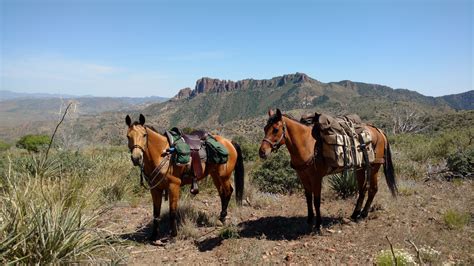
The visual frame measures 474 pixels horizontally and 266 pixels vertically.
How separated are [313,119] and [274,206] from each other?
2492 millimetres

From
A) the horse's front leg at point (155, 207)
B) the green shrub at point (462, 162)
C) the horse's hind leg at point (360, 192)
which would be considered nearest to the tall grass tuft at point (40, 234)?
the horse's front leg at point (155, 207)

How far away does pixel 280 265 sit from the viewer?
4.44 metres

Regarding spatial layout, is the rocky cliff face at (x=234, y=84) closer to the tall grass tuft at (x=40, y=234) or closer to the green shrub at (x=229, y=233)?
the green shrub at (x=229, y=233)

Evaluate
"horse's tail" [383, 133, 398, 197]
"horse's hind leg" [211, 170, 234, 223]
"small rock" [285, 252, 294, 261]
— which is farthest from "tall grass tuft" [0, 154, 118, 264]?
"horse's tail" [383, 133, 398, 197]

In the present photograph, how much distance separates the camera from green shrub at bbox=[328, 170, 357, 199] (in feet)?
24.5

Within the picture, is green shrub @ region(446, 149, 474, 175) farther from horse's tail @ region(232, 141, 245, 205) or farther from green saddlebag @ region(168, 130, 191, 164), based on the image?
green saddlebag @ region(168, 130, 191, 164)

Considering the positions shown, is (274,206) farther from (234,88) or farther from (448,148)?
(234,88)

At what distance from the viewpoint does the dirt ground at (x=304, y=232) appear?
4609 mm

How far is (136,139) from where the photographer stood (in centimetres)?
485

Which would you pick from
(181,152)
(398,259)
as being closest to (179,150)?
(181,152)

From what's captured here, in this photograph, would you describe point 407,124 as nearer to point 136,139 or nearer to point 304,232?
point 304,232

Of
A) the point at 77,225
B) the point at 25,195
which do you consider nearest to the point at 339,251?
the point at 77,225

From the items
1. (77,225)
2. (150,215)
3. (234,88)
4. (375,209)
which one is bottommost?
(150,215)

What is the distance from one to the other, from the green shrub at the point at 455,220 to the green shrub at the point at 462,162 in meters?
3.92
